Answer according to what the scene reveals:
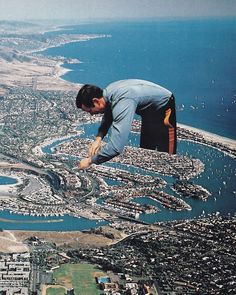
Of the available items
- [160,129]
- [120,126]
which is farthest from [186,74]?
[120,126]

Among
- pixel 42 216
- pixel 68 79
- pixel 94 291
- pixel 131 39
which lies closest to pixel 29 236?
pixel 42 216

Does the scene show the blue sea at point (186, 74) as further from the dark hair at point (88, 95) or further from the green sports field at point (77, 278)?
the dark hair at point (88, 95)

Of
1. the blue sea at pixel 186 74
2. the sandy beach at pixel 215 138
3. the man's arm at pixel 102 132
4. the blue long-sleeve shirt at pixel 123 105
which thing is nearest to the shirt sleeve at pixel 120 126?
the blue long-sleeve shirt at pixel 123 105

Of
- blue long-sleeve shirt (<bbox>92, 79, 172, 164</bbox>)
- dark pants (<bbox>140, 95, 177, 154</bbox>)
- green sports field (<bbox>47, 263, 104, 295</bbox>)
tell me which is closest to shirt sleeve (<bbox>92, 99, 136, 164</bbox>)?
blue long-sleeve shirt (<bbox>92, 79, 172, 164</bbox>)

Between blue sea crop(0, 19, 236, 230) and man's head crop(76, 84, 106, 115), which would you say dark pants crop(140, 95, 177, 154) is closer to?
man's head crop(76, 84, 106, 115)

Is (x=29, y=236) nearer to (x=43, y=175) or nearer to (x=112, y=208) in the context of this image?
(x=112, y=208)

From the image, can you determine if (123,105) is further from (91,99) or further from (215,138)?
(215,138)
